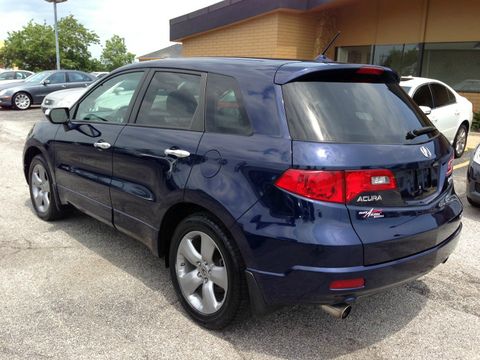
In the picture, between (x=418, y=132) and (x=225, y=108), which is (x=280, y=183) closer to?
(x=225, y=108)

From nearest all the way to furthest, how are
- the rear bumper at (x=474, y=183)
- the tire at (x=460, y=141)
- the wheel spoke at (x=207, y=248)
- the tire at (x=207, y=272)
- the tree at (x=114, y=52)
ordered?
the tire at (x=207, y=272), the wheel spoke at (x=207, y=248), the rear bumper at (x=474, y=183), the tire at (x=460, y=141), the tree at (x=114, y=52)

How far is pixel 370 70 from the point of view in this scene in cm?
298

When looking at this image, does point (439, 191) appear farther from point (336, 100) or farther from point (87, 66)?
point (87, 66)

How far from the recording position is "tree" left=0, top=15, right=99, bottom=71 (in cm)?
4047

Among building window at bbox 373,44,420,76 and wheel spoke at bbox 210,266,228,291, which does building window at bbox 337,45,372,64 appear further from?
wheel spoke at bbox 210,266,228,291

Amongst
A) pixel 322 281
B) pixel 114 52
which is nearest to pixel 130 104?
pixel 322 281

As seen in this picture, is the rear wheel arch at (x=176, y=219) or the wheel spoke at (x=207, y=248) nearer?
the rear wheel arch at (x=176, y=219)

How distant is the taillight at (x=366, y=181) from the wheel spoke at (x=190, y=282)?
117 cm

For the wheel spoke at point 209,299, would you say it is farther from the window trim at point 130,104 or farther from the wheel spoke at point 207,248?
the window trim at point 130,104

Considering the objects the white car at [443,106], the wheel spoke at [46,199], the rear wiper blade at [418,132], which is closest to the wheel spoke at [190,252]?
the rear wiper blade at [418,132]

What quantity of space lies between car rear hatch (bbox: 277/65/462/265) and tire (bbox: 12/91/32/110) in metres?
16.8

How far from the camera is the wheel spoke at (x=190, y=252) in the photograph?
9.89 feet

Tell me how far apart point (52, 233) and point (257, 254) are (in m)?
2.86

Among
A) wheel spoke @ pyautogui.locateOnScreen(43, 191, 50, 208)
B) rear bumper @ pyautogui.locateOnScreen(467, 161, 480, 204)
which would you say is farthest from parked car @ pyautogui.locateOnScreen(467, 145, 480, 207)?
wheel spoke @ pyautogui.locateOnScreen(43, 191, 50, 208)
